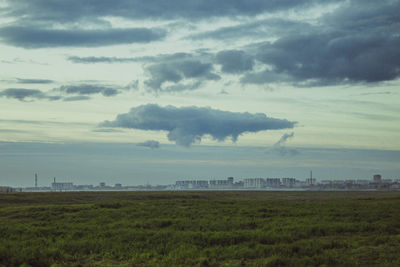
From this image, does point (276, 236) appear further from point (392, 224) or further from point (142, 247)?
point (392, 224)

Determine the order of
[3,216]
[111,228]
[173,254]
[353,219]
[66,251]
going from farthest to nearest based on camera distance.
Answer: [3,216], [353,219], [111,228], [66,251], [173,254]

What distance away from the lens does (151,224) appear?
28.7 metres

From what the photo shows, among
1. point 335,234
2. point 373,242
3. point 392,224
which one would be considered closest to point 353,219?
point 392,224

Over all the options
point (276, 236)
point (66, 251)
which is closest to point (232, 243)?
point (276, 236)

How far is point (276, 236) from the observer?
21859 millimetres

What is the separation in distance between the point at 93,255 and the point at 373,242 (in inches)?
596

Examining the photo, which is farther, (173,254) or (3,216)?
(3,216)

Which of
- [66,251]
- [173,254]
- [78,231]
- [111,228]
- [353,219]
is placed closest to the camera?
[173,254]

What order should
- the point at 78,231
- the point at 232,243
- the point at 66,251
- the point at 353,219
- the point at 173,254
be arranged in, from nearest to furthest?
the point at 173,254 < the point at 66,251 < the point at 232,243 < the point at 78,231 < the point at 353,219

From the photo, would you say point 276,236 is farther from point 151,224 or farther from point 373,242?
point 151,224

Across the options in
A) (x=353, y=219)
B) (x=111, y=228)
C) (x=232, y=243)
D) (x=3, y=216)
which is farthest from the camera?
(x=3, y=216)

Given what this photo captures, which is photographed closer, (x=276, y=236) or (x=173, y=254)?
(x=173, y=254)

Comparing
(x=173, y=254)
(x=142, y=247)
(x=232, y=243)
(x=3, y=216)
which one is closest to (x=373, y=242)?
(x=232, y=243)

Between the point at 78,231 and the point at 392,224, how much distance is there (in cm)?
2265
